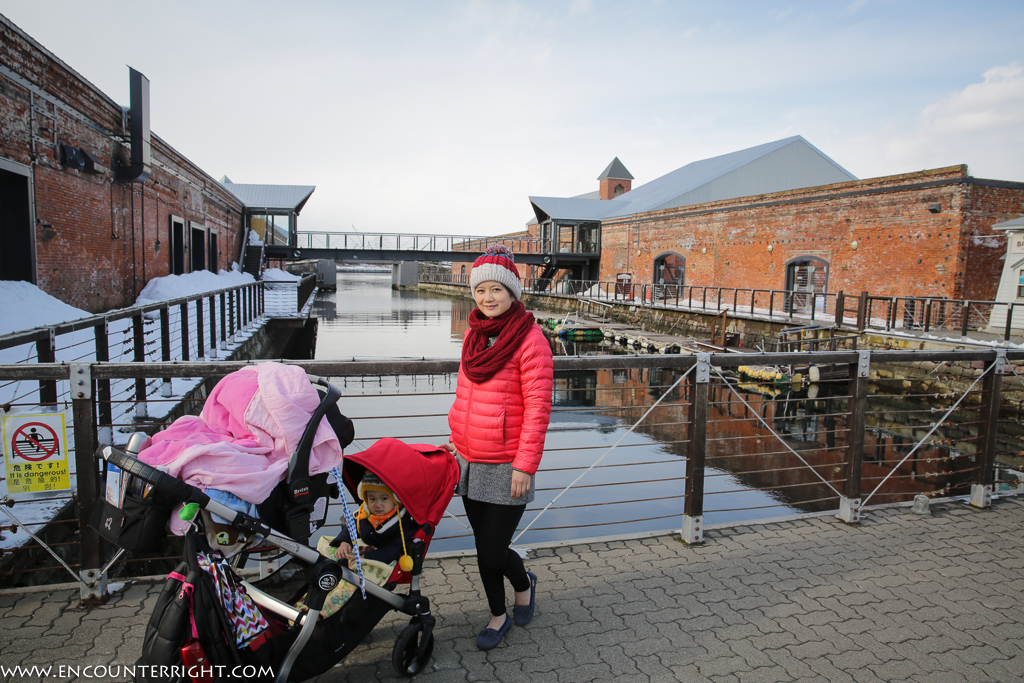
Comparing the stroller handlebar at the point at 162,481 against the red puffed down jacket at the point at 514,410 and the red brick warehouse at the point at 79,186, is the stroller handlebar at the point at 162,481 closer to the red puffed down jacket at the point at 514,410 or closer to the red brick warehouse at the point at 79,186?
the red puffed down jacket at the point at 514,410

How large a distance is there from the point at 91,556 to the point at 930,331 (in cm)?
1769

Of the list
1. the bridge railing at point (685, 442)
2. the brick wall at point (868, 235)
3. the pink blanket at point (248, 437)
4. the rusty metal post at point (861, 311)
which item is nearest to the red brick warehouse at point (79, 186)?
the bridge railing at point (685, 442)

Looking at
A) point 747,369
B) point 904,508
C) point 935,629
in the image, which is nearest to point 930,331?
point 747,369

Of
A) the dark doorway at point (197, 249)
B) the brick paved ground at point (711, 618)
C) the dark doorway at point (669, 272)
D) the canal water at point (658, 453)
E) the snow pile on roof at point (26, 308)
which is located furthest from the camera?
the dark doorway at point (669, 272)

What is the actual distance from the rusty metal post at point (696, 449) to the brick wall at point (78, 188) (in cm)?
889

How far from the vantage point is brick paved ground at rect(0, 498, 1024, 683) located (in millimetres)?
2133

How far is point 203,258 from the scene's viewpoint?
18.3 m

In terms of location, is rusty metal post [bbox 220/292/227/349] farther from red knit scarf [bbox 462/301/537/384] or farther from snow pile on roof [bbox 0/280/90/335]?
red knit scarf [bbox 462/301/537/384]

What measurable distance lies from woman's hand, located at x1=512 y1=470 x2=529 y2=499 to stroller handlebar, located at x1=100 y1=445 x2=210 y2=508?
0.97 m

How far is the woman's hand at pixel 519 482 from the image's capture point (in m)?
2.11

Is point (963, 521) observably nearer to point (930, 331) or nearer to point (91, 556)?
point (91, 556)

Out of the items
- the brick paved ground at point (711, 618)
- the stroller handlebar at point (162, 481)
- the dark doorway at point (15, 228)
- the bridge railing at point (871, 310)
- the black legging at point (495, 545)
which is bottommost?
the brick paved ground at point (711, 618)

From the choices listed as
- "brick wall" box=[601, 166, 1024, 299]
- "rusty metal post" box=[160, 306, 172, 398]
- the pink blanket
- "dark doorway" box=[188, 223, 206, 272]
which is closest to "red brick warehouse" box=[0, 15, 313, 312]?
"dark doorway" box=[188, 223, 206, 272]

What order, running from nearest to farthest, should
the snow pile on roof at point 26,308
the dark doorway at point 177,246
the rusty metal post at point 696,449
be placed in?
1. the rusty metal post at point 696,449
2. the snow pile on roof at point 26,308
3. the dark doorway at point 177,246
